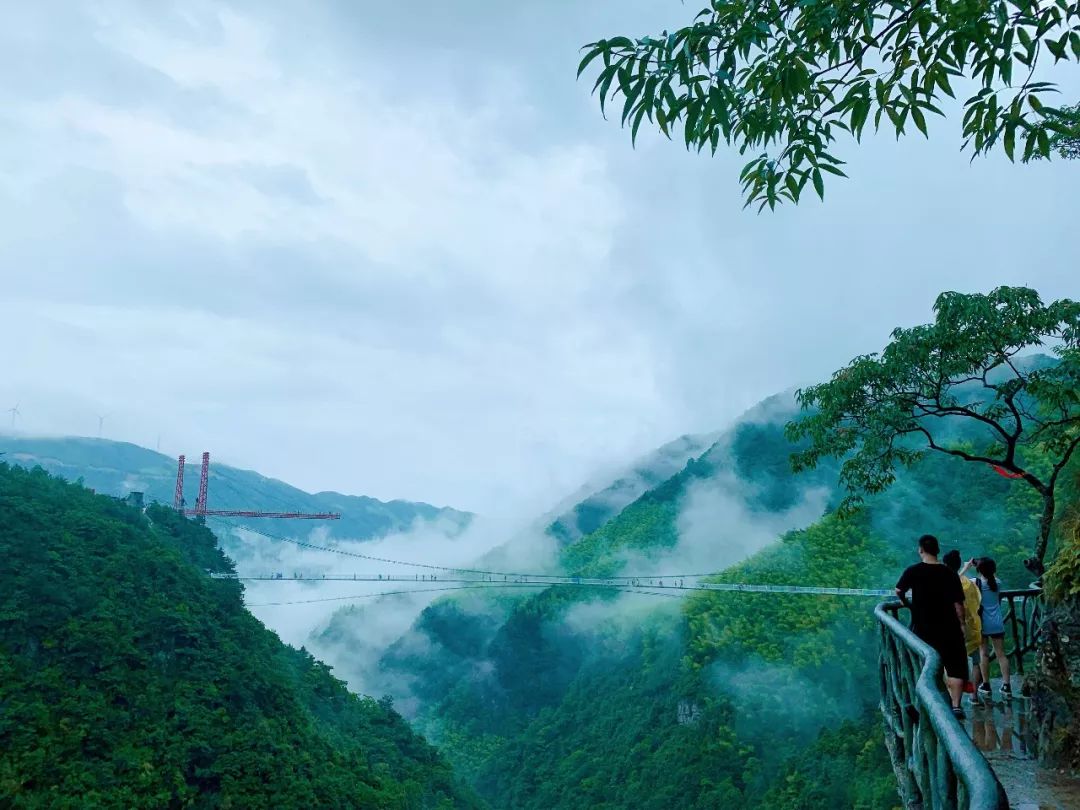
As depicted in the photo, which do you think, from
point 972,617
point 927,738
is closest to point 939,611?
point 972,617

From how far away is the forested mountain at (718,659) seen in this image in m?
42.2

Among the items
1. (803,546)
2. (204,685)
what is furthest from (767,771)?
(204,685)

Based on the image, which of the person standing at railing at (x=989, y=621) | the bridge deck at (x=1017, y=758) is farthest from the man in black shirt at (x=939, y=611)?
the person standing at railing at (x=989, y=621)

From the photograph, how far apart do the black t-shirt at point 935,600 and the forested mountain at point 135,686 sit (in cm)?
2876

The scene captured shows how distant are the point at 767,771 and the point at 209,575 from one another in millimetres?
33075

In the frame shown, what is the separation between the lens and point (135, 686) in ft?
104

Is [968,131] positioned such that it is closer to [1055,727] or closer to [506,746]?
[1055,727]

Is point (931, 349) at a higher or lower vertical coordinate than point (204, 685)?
higher

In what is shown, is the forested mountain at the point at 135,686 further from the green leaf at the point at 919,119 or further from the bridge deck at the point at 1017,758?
the green leaf at the point at 919,119

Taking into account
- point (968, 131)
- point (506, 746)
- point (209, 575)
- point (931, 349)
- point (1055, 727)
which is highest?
point (931, 349)

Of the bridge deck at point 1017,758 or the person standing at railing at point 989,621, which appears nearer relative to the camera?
the bridge deck at point 1017,758

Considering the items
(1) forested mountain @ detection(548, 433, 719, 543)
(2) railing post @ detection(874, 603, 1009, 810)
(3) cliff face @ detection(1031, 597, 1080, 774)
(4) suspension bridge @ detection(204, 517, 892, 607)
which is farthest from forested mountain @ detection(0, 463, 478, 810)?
(1) forested mountain @ detection(548, 433, 719, 543)

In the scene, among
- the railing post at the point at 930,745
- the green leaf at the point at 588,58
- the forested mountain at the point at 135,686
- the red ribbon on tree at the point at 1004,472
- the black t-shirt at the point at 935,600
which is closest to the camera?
the railing post at the point at 930,745

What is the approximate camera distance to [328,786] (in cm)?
3278
